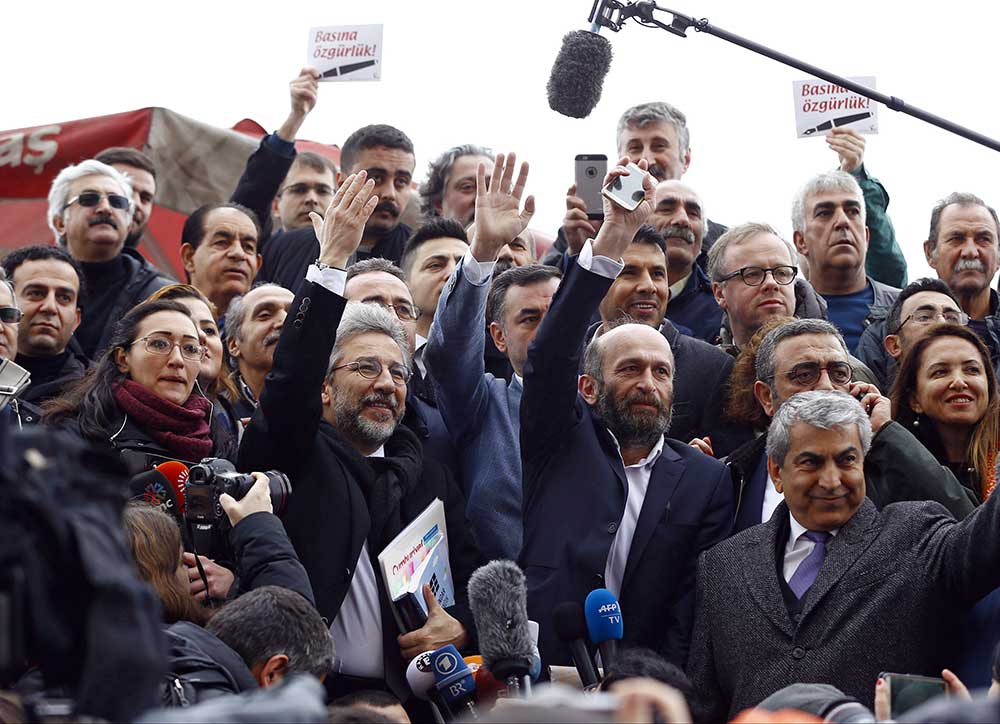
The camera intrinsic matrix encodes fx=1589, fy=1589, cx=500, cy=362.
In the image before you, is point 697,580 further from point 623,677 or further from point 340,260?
point 340,260

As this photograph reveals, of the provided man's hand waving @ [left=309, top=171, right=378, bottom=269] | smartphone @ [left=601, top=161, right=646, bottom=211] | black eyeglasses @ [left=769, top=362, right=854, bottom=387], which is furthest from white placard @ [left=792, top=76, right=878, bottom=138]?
man's hand waving @ [left=309, top=171, right=378, bottom=269]

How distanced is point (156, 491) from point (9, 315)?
125cm

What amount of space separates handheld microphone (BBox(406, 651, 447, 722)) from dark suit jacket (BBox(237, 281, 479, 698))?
0.19 m

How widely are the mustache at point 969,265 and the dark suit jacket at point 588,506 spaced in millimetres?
2519

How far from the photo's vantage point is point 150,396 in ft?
18.1

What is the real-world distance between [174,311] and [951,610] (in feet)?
9.71

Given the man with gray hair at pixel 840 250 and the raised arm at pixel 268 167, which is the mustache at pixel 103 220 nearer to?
the raised arm at pixel 268 167

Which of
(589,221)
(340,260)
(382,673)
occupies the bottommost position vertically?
(382,673)

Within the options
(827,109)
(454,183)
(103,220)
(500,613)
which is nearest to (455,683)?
(500,613)

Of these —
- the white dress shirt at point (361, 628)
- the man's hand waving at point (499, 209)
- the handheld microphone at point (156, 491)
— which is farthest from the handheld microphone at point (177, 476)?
the man's hand waving at point (499, 209)

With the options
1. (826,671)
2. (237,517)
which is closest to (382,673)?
(237,517)

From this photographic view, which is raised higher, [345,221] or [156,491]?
[345,221]

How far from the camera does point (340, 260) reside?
5.54 m

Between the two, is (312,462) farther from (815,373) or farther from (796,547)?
(815,373)
